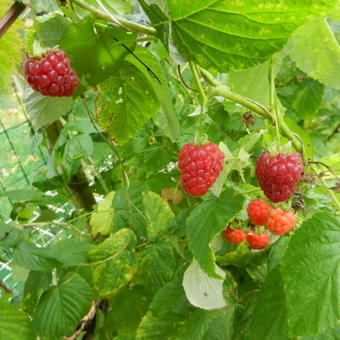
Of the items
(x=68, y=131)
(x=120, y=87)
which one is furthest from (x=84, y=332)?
(x=120, y=87)

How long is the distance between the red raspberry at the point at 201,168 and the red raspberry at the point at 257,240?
330mm

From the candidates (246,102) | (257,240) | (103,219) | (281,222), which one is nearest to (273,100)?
(246,102)

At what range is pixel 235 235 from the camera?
91 cm

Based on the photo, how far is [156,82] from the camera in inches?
21.7

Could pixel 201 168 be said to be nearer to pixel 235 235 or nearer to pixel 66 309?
pixel 235 235

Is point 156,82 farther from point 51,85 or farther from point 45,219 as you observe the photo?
point 45,219

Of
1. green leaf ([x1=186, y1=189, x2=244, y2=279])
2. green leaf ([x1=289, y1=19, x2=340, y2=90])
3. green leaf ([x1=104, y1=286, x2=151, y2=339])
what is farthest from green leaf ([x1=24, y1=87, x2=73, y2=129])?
green leaf ([x1=104, y1=286, x2=151, y2=339])

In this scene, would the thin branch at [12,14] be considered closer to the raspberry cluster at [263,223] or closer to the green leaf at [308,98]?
A: the raspberry cluster at [263,223]

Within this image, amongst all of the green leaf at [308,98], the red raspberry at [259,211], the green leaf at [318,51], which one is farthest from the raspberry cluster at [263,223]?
the green leaf at [308,98]

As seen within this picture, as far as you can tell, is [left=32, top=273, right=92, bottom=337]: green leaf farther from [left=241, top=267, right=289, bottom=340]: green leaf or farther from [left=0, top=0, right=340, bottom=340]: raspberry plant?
[left=241, top=267, right=289, bottom=340]: green leaf

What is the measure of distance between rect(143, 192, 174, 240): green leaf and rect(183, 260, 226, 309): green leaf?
254 millimetres

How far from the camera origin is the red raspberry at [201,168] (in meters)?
0.57

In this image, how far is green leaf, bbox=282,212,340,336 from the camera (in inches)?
22.1

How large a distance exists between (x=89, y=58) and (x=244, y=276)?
0.67 meters
